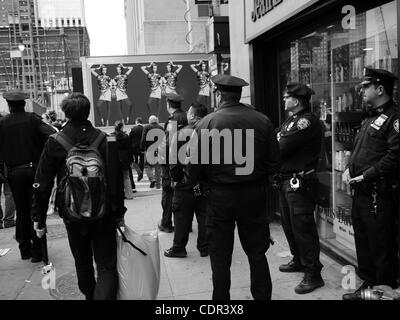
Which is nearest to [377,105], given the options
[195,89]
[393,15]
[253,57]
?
[393,15]

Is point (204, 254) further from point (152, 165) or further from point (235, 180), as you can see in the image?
point (152, 165)

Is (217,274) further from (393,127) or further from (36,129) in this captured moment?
(36,129)

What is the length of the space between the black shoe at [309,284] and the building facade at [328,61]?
2.24 ft

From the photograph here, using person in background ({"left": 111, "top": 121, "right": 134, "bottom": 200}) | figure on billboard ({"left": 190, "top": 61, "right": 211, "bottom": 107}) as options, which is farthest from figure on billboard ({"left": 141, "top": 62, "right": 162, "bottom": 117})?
person in background ({"left": 111, "top": 121, "right": 134, "bottom": 200})

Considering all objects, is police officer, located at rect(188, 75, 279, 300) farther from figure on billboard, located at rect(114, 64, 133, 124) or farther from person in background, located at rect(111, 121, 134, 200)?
figure on billboard, located at rect(114, 64, 133, 124)

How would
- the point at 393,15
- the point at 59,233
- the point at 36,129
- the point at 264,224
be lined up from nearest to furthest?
the point at 264,224 → the point at 393,15 → the point at 36,129 → the point at 59,233

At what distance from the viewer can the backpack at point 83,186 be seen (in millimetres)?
3365


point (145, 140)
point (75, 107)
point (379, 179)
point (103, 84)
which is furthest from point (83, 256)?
point (103, 84)

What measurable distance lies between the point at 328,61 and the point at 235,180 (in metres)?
2.95

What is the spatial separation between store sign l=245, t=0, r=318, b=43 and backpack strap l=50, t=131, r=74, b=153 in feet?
9.15

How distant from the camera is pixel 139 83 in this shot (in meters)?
11.9

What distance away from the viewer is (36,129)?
5441 millimetres

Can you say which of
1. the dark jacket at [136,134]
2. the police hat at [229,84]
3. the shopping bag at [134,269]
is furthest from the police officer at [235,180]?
the dark jacket at [136,134]
